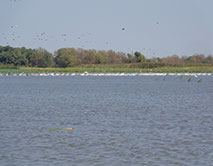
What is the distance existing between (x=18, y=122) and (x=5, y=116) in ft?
9.99

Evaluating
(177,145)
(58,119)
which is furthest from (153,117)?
(177,145)

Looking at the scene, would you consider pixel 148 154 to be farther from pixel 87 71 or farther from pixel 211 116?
pixel 87 71

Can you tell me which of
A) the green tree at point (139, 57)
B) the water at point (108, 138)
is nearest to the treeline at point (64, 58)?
the green tree at point (139, 57)

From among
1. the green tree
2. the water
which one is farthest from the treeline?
the water

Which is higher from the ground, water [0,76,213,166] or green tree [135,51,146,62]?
green tree [135,51,146,62]

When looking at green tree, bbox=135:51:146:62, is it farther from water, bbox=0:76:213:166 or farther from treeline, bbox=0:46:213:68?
water, bbox=0:76:213:166

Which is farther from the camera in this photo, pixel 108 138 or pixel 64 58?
Result: pixel 64 58

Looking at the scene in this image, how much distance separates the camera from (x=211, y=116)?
2528 centimetres

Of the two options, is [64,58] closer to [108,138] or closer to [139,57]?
[139,57]

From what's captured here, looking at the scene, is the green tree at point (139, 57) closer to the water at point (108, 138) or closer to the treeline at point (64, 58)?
the treeline at point (64, 58)

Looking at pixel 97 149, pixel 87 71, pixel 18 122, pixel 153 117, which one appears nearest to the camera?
pixel 97 149

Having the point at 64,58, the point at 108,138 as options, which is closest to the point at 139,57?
the point at 64,58

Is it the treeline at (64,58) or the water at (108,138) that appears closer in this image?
the water at (108,138)

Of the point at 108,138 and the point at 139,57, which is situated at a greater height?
the point at 139,57
